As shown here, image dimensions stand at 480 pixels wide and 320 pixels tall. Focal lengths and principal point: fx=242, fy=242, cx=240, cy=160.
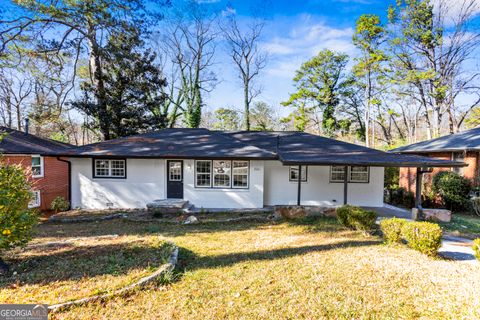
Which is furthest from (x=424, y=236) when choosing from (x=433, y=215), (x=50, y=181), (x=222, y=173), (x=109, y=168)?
(x=50, y=181)

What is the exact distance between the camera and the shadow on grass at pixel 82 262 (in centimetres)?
400

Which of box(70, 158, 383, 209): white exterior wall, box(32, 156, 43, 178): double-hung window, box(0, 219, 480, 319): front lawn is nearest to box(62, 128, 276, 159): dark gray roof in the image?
box(70, 158, 383, 209): white exterior wall

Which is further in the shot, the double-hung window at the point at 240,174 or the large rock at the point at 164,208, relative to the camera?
the double-hung window at the point at 240,174

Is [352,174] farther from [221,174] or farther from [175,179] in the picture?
[175,179]

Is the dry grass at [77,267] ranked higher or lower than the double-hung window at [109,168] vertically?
lower

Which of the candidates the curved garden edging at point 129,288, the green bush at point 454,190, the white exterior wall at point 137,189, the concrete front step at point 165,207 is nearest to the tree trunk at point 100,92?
the white exterior wall at point 137,189

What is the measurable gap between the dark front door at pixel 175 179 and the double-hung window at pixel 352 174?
6.74m

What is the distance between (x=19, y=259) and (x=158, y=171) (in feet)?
20.1

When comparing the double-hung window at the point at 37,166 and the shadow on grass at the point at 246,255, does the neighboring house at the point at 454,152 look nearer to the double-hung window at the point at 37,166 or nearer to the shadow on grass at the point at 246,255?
the shadow on grass at the point at 246,255

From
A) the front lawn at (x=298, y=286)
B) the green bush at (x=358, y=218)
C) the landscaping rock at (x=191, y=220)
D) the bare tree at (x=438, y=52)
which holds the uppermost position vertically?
the bare tree at (x=438, y=52)

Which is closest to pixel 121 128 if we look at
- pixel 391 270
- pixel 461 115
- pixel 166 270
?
pixel 166 270

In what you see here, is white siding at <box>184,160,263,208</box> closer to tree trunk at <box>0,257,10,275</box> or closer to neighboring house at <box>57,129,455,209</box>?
neighboring house at <box>57,129,455,209</box>

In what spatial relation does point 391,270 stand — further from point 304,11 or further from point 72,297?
point 304,11

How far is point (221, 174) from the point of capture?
34.6ft
